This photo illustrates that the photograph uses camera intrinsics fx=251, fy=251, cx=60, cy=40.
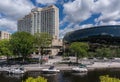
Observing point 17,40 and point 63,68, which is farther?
point 17,40

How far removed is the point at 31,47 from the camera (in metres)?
113

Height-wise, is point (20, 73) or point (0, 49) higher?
point (0, 49)

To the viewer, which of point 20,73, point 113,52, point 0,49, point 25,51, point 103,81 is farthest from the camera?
point 113,52

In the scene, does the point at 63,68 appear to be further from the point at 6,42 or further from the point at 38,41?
the point at 6,42

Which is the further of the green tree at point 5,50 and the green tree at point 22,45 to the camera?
the green tree at point 5,50

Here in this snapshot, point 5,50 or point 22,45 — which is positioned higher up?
point 22,45

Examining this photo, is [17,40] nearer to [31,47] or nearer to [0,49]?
[31,47]

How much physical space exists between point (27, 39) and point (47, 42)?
17.1 m

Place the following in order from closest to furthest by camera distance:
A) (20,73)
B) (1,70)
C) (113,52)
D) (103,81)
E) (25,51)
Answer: (103,81)
(20,73)
(1,70)
(25,51)
(113,52)

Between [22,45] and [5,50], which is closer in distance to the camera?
[22,45]

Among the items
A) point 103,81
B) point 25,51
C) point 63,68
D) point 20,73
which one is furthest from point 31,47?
point 103,81

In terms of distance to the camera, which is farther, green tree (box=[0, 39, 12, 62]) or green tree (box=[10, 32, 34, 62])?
green tree (box=[0, 39, 12, 62])

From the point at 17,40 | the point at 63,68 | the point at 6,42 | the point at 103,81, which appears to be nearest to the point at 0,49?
the point at 6,42

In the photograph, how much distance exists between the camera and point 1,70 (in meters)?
93.1
